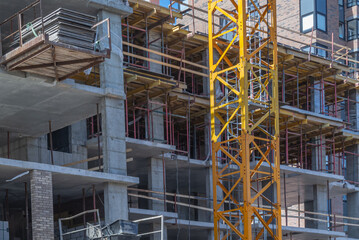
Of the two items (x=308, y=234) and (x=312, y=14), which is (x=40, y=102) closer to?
(x=308, y=234)

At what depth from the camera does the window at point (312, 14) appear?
55.3 meters

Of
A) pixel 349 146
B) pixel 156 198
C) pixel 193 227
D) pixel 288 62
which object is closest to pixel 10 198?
pixel 156 198

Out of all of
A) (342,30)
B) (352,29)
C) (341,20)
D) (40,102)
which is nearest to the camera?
(40,102)

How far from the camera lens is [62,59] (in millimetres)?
23984

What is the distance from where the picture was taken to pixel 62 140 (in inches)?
1275

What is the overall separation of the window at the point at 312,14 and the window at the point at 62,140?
2727 cm

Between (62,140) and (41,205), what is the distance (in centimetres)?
836

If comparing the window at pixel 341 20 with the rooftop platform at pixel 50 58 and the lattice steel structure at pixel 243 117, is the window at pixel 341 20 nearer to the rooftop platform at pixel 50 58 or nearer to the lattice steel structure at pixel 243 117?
→ the lattice steel structure at pixel 243 117

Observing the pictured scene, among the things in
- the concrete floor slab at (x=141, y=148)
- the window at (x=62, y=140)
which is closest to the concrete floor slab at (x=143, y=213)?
the concrete floor slab at (x=141, y=148)

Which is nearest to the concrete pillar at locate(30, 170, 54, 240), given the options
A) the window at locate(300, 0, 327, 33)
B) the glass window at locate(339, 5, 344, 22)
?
the window at locate(300, 0, 327, 33)

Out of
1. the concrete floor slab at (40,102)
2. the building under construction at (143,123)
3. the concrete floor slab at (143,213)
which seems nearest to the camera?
the building under construction at (143,123)

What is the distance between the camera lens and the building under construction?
80.1ft

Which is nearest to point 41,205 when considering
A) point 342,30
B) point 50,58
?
point 50,58

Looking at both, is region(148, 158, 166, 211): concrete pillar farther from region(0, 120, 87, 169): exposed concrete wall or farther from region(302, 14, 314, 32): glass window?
region(302, 14, 314, 32): glass window
